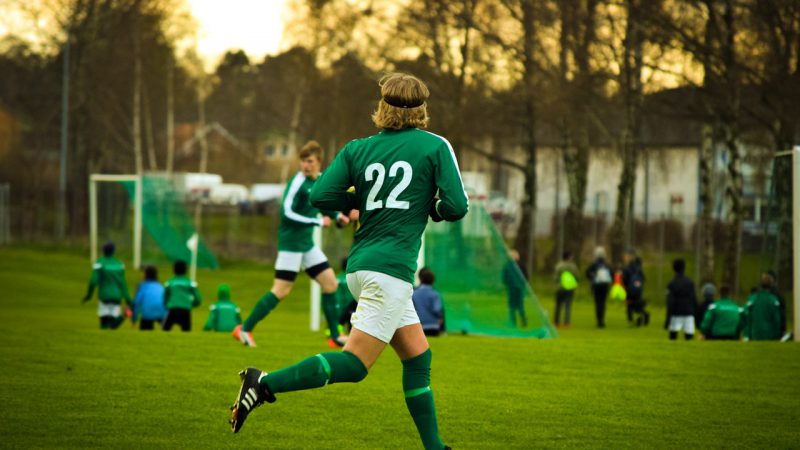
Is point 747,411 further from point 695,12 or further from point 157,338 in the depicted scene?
point 695,12

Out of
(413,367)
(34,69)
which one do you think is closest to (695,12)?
(413,367)

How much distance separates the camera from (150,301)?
58.3 feet

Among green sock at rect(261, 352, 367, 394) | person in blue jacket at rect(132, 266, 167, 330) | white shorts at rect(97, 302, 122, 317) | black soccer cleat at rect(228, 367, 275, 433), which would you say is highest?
green sock at rect(261, 352, 367, 394)

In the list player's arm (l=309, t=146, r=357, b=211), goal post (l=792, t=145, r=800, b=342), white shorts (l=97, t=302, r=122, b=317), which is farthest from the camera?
white shorts (l=97, t=302, r=122, b=317)

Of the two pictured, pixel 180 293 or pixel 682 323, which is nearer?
pixel 180 293

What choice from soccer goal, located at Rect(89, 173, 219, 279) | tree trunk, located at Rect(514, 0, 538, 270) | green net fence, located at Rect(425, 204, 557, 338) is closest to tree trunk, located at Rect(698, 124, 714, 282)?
tree trunk, located at Rect(514, 0, 538, 270)

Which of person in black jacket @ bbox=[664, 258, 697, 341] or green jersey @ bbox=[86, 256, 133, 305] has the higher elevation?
green jersey @ bbox=[86, 256, 133, 305]

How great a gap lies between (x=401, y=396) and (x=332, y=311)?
3638 mm

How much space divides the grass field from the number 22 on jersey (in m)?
1.76

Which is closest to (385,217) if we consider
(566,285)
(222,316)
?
(222,316)

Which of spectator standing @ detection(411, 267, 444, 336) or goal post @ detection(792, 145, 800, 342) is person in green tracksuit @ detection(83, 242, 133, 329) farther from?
goal post @ detection(792, 145, 800, 342)

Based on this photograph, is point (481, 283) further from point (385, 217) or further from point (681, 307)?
point (385, 217)

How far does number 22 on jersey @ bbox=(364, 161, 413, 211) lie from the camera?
599cm

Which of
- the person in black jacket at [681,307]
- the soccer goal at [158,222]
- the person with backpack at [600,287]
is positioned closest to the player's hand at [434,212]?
the person in black jacket at [681,307]
